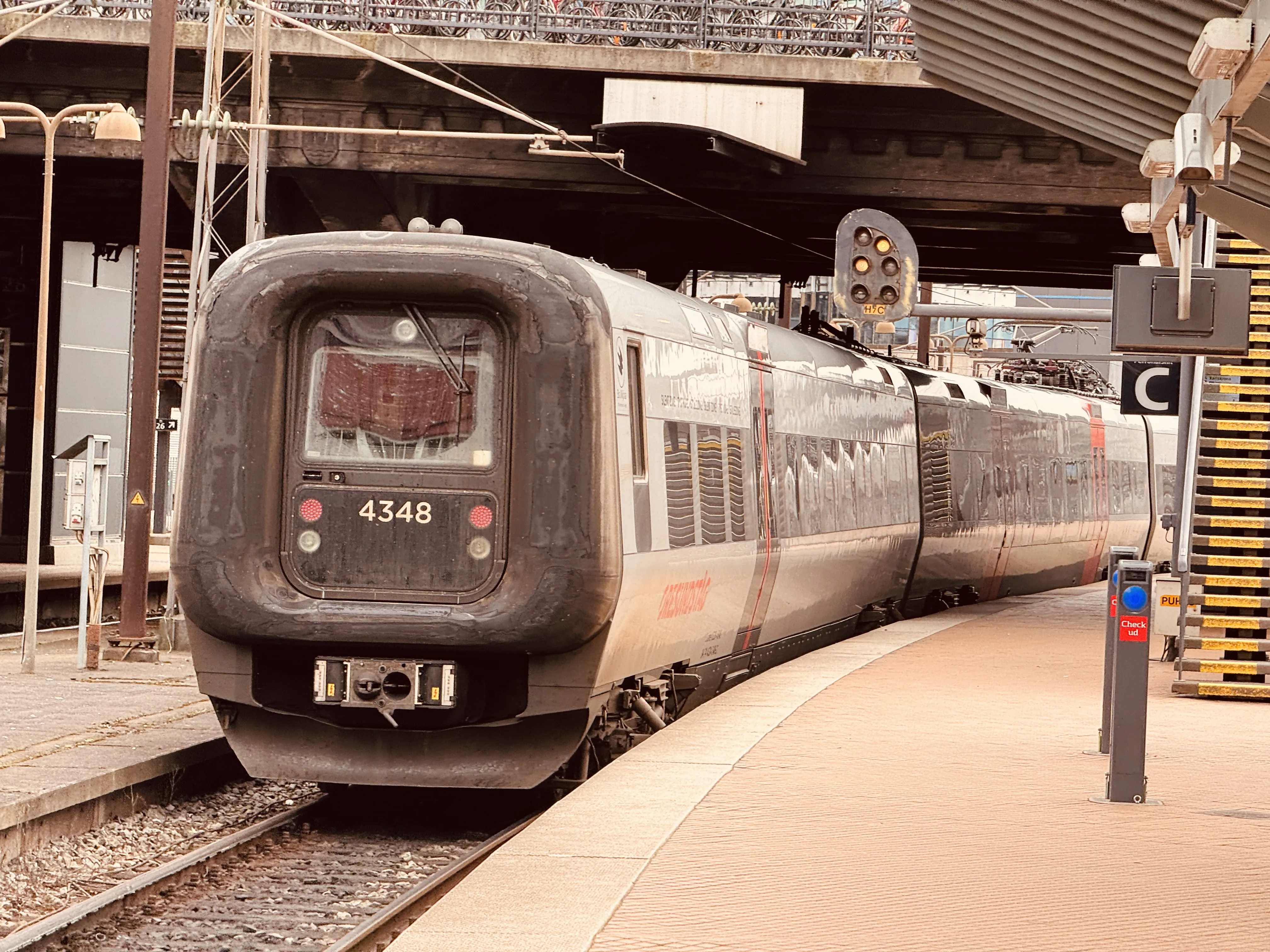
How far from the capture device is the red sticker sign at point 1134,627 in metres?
9.40

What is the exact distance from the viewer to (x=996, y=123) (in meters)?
23.7

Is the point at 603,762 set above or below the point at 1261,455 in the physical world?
below

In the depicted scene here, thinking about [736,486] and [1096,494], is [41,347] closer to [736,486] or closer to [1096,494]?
[736,486]

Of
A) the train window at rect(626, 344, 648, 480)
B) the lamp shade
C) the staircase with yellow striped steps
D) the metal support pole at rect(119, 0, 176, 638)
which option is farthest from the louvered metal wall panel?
the train window at rect(626, 344, 648, 480)

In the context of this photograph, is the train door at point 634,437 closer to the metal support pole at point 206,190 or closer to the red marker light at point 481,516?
the red marker light at point 481,516

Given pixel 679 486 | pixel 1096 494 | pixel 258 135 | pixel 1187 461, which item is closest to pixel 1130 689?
pixel 679 486

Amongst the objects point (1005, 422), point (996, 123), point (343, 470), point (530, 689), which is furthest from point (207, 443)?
point (1005, 422)

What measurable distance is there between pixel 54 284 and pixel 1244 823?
1098 inches

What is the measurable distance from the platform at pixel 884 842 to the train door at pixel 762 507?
0.63 meters

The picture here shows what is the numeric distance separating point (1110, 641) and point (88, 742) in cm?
582

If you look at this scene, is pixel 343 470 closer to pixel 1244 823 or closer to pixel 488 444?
pixel 488 444

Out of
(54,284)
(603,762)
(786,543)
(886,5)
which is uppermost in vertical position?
(886,5)

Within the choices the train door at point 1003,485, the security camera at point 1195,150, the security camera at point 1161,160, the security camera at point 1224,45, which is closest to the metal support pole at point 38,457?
the security camera at point 1161,160

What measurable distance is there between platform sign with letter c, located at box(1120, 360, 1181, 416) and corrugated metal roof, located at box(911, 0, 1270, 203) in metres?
5.98
